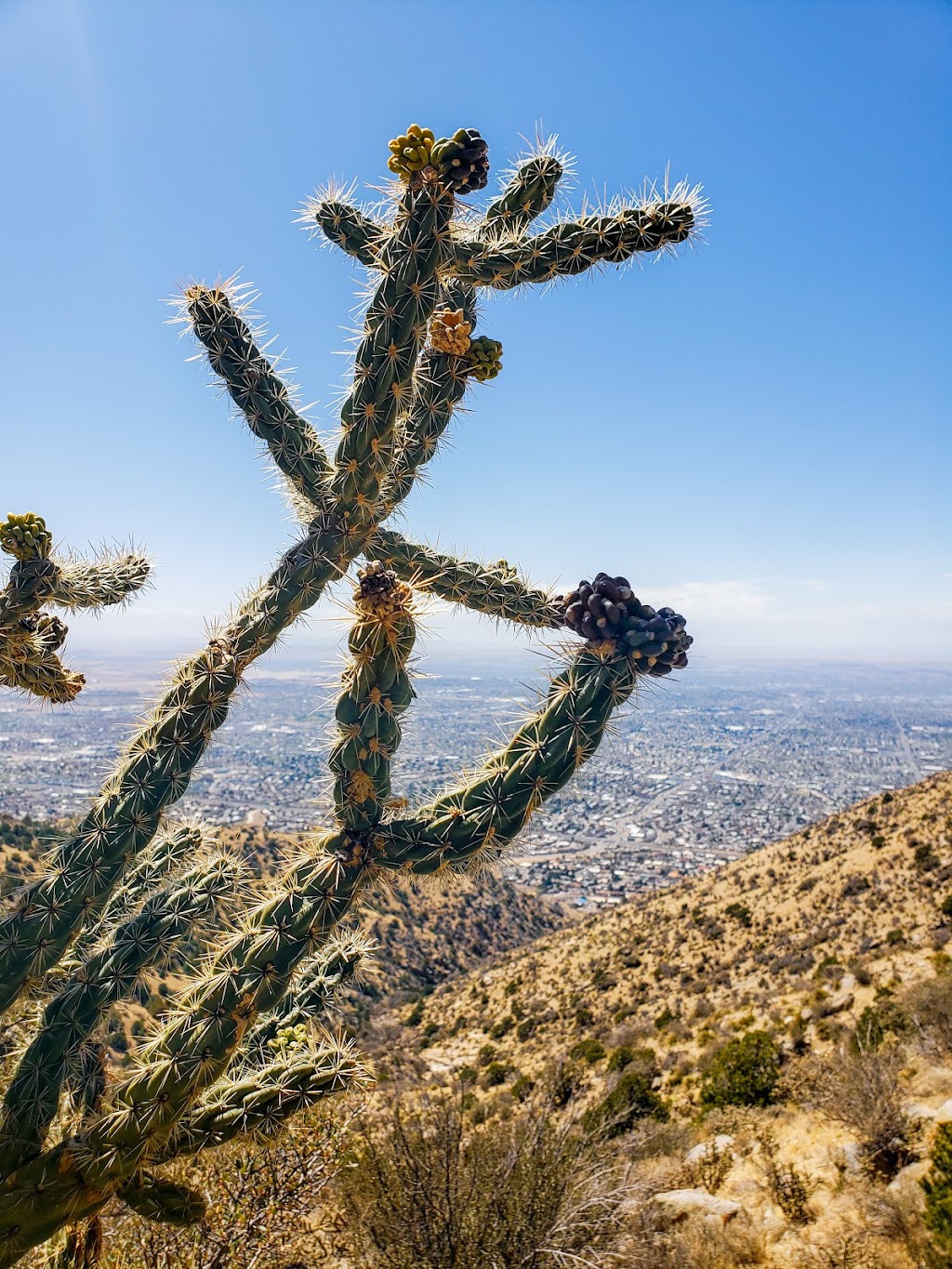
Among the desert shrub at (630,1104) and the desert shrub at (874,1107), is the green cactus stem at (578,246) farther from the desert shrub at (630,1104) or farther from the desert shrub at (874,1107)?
the desert shrub at (630,1104)

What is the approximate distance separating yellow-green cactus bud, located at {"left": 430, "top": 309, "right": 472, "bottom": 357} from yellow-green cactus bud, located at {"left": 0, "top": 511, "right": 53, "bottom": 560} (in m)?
2.47

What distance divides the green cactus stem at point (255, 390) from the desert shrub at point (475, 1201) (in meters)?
4.69

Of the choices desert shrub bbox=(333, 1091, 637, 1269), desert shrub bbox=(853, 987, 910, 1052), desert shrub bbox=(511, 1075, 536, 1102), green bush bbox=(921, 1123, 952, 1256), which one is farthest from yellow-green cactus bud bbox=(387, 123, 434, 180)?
desert shrub bbox=(511, 1075, 536, 1102)

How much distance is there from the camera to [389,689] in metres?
2.44

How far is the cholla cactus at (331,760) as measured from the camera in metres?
2.38

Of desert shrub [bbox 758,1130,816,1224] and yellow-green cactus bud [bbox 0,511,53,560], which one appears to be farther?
desert shrub [bbox 758,1130,816,1224]

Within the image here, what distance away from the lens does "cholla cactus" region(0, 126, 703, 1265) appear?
238cm

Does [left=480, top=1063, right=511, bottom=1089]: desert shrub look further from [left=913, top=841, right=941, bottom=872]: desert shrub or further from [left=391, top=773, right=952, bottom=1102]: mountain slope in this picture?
[left=913, top=841, right=941, bottom=872]: desert shrub

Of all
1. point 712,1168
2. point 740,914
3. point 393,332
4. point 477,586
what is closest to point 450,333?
point 393,332

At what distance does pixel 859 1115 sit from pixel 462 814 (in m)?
5.50

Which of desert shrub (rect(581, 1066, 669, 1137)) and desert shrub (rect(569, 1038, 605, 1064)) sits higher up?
desert shrub (rect(581, 1066, 669, 1137))

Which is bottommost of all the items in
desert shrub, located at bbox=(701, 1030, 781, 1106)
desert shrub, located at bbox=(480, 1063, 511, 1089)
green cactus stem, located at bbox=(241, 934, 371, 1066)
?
desert shrub, located at bbox=(480, 1063, 511, 1089)

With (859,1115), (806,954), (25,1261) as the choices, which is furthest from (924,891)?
(25,1261)

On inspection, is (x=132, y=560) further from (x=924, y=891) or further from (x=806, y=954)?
(x=924, y=891)
